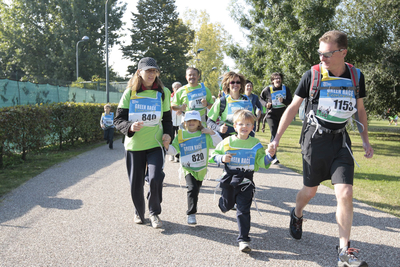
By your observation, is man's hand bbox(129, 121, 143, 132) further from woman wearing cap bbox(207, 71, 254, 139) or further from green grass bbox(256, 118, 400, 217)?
green grass bbox(256, 118, 400, 217)

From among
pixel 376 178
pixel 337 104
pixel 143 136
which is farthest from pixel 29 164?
pixel 376 178

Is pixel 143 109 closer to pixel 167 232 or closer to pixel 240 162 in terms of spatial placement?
pixel 240 162

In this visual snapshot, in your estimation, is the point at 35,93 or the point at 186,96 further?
the point at 35,93

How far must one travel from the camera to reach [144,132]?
13.9 ft

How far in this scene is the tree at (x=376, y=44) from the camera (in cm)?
1531

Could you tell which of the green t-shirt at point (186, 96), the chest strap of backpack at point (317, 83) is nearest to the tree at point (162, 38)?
the green t-shirt at point (186, 96)

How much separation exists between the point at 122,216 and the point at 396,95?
16169mm

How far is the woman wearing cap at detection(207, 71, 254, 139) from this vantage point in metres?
5.20

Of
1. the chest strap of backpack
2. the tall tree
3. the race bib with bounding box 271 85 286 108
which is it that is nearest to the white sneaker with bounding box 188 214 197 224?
the chest strap of backpack

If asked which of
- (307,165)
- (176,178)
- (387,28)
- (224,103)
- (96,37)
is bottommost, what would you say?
(176,178)

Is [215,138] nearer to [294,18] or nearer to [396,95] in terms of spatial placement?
[294,18]

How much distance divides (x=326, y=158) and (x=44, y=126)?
8514 mm

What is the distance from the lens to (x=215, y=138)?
4676 millimetres

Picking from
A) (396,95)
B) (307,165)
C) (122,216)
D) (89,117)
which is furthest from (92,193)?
(396,95)
